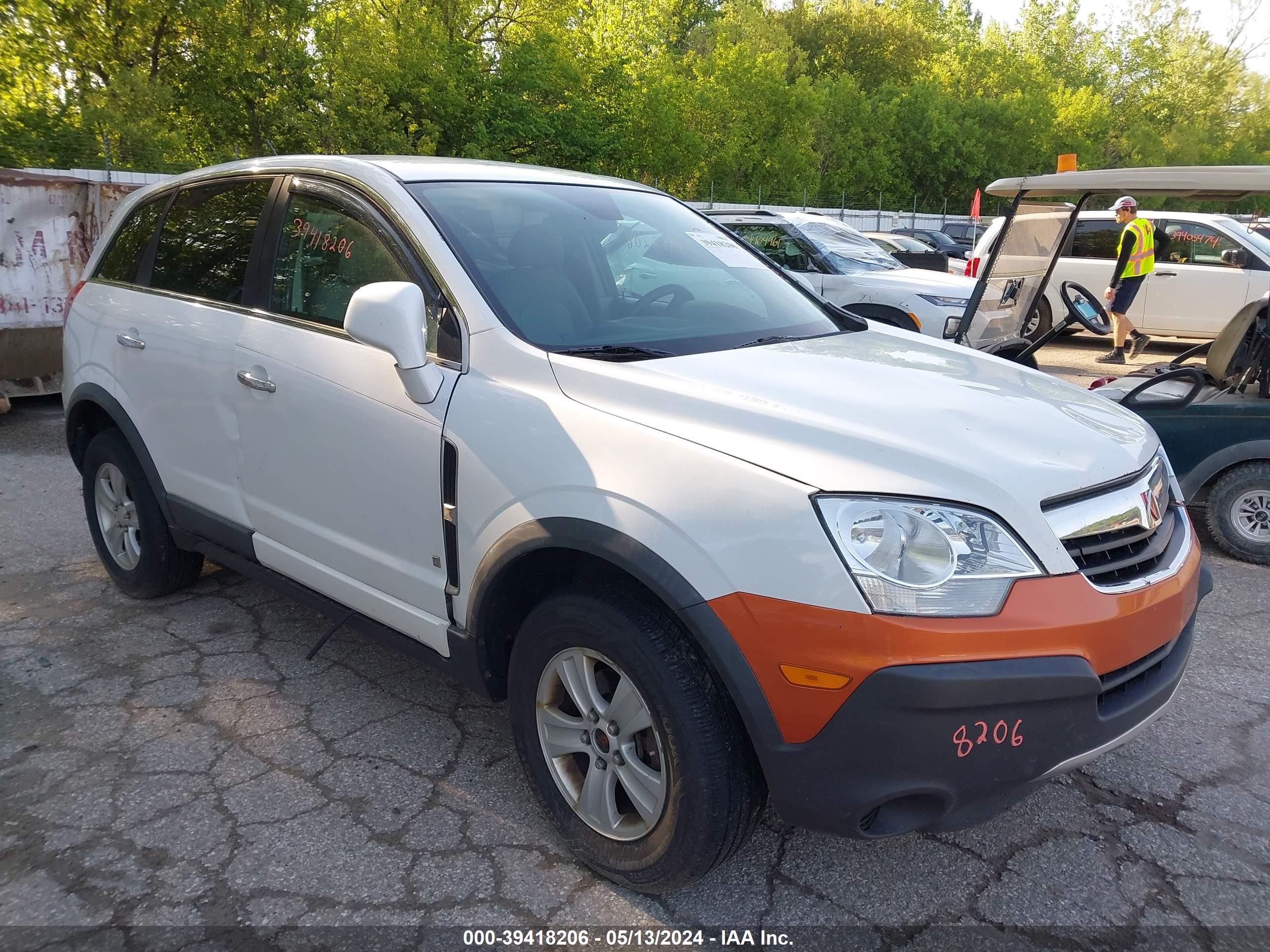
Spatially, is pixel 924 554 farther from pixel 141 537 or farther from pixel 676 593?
pixel 141 537

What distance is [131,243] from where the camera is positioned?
422 cm

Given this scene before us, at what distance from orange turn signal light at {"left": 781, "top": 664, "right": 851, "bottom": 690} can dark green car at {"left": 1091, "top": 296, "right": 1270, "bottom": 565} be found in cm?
373

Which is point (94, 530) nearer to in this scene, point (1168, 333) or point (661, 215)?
point (661, 215)

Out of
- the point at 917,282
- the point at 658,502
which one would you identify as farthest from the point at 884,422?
the point at 917,282

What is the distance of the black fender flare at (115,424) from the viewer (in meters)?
3.87

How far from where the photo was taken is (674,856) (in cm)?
228

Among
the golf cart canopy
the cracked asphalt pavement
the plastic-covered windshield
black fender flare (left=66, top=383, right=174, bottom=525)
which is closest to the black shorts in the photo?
the plastic-covered windshield

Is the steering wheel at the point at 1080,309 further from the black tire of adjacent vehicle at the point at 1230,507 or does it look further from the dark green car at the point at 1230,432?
the black tire of adjacent vehicle at the point at 1230,507

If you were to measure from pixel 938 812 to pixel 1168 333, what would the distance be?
12001mm

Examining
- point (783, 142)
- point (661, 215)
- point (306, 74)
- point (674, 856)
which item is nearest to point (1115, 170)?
point (661, 215)

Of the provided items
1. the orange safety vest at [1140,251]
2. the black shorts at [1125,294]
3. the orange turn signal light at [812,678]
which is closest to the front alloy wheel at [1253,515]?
the orange turn signal light at [812,678]

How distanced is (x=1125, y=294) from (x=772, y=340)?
8814mm

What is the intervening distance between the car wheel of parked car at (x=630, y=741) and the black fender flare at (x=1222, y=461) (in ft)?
12.2

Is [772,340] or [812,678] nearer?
[812,678]
